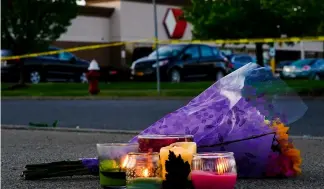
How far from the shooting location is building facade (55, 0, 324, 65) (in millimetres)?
40094

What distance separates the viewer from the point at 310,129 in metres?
10.2

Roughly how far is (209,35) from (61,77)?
19.3 feet

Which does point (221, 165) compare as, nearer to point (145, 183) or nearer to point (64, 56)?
point (145, 183)

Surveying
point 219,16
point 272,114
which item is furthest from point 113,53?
point 272,114

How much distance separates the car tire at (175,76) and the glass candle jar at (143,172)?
21.1 meters

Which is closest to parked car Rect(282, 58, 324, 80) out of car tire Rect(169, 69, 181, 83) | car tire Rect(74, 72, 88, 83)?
car tire Rect(169, 69, 181, 83)

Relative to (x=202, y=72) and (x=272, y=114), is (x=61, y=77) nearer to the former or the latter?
(x=202, y=72)

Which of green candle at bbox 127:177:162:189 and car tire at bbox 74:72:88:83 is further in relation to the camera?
car tire at bbox 74:72:88:83

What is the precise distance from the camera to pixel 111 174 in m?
A: 4.94

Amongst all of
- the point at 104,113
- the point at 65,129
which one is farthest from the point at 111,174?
the point at 104,113

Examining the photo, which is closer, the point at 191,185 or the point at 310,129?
the point at 191,185

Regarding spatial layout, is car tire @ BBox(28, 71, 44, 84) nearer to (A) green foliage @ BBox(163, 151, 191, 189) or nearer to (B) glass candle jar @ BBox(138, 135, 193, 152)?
(B) glass candle jar @ BBox(138, 135, 193, 152)

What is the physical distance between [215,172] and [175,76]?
2141cm

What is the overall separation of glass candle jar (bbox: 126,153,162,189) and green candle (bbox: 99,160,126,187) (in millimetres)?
337
